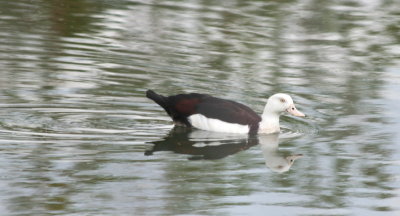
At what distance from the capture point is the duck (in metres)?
13.9

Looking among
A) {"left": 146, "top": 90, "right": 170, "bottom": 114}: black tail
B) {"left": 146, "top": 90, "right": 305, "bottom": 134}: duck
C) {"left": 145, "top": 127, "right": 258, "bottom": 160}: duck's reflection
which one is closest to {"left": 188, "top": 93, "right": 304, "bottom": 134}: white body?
{"left": 146, "top": 90, "right": 305, "bottom": 134}: duck

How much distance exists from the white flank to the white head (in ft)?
1.40

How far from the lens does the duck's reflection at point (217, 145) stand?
40.6ft

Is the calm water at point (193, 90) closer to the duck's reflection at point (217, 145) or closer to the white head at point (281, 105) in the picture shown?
the duck's reflection at point (217, 145)

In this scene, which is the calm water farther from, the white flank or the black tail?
the black tail

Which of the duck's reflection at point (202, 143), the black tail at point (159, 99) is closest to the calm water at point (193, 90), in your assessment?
the duck's reflection at point (202, 143)

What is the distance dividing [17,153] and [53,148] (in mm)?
461

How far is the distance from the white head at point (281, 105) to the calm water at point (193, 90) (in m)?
0.31

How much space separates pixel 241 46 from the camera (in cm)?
1900

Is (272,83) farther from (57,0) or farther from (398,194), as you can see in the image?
(57,0)

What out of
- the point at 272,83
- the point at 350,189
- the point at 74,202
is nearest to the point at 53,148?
the point at 74,202

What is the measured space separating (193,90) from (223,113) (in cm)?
210

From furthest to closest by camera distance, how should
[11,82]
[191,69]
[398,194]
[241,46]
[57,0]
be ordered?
[57,0] → [241,46] → [191,69] → [11,82] → [398,194]

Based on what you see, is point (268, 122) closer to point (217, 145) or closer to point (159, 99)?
point (217, 145)
